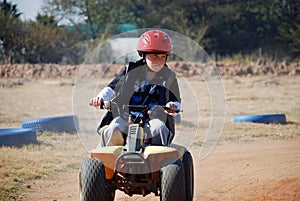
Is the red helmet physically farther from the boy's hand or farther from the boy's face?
the boy's hand

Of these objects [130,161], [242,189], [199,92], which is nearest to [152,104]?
[130,161]

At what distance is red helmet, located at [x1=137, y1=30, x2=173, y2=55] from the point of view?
706cm

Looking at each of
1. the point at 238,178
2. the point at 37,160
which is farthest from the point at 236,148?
the point at 37,160

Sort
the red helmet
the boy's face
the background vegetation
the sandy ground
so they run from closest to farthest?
1. the red helmet
2. the boy's face
3. the sandy ground
4. the background vegetation

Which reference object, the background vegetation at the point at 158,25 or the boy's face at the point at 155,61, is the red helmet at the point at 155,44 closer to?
the boy's face at the point at 155,61

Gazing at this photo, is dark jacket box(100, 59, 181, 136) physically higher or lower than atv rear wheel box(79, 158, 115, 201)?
higher

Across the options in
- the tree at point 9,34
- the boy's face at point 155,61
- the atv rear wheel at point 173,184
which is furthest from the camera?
the tree at point 9,34

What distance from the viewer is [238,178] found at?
9273mm

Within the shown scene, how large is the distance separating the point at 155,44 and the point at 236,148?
5.89 meters

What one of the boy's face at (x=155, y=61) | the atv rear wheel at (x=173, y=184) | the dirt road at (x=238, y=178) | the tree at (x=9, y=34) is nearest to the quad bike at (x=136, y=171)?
the atv rear wheel at (x=173, y=184)

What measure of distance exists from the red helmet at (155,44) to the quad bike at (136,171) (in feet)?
2.78

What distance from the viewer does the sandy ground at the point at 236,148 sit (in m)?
8.55

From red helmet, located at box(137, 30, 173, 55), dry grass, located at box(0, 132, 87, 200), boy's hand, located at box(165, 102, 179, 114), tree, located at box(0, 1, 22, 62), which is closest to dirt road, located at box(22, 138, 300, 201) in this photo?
dry grass, located at box(0, 132, 87, 200)

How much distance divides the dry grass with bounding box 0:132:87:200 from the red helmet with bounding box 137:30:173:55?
118 inches
